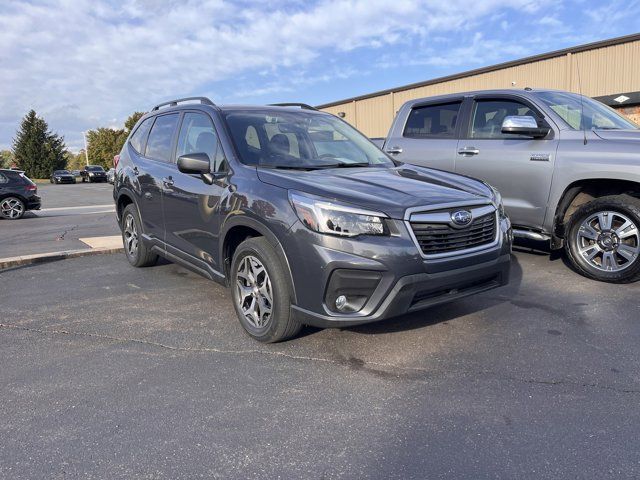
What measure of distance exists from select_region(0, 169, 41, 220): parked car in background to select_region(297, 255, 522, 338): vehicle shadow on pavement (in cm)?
1272

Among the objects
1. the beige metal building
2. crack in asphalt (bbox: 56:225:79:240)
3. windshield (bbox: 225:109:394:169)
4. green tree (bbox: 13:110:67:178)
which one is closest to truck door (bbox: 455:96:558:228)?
windshield (bbox: 225:109:394:169)

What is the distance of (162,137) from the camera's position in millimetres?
5367

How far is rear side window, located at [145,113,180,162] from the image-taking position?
5.17 meters

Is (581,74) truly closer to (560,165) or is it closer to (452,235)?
(560,165)

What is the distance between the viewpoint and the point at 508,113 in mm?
6039

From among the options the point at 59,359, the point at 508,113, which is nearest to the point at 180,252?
the point at 59,359

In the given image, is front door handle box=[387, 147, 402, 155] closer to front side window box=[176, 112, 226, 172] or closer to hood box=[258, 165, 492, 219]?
hood box=[258, 165, 492, 219]

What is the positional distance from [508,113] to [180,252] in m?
4.00

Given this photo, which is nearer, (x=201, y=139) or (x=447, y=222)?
(x=447, y=222)

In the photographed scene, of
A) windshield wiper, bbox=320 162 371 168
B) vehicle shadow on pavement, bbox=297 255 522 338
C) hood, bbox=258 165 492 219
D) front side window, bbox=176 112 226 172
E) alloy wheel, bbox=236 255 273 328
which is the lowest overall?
vehicle shadow on pavement, bbox=297 255 522 338

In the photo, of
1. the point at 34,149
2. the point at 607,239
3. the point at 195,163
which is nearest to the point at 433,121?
the point at 607,239

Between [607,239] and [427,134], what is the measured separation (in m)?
2.63

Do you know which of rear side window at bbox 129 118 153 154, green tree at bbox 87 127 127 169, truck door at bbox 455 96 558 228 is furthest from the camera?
green tree at bbox 87 127 127 169

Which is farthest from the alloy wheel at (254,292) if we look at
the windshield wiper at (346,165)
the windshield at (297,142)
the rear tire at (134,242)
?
the rear tire at (134,242)
